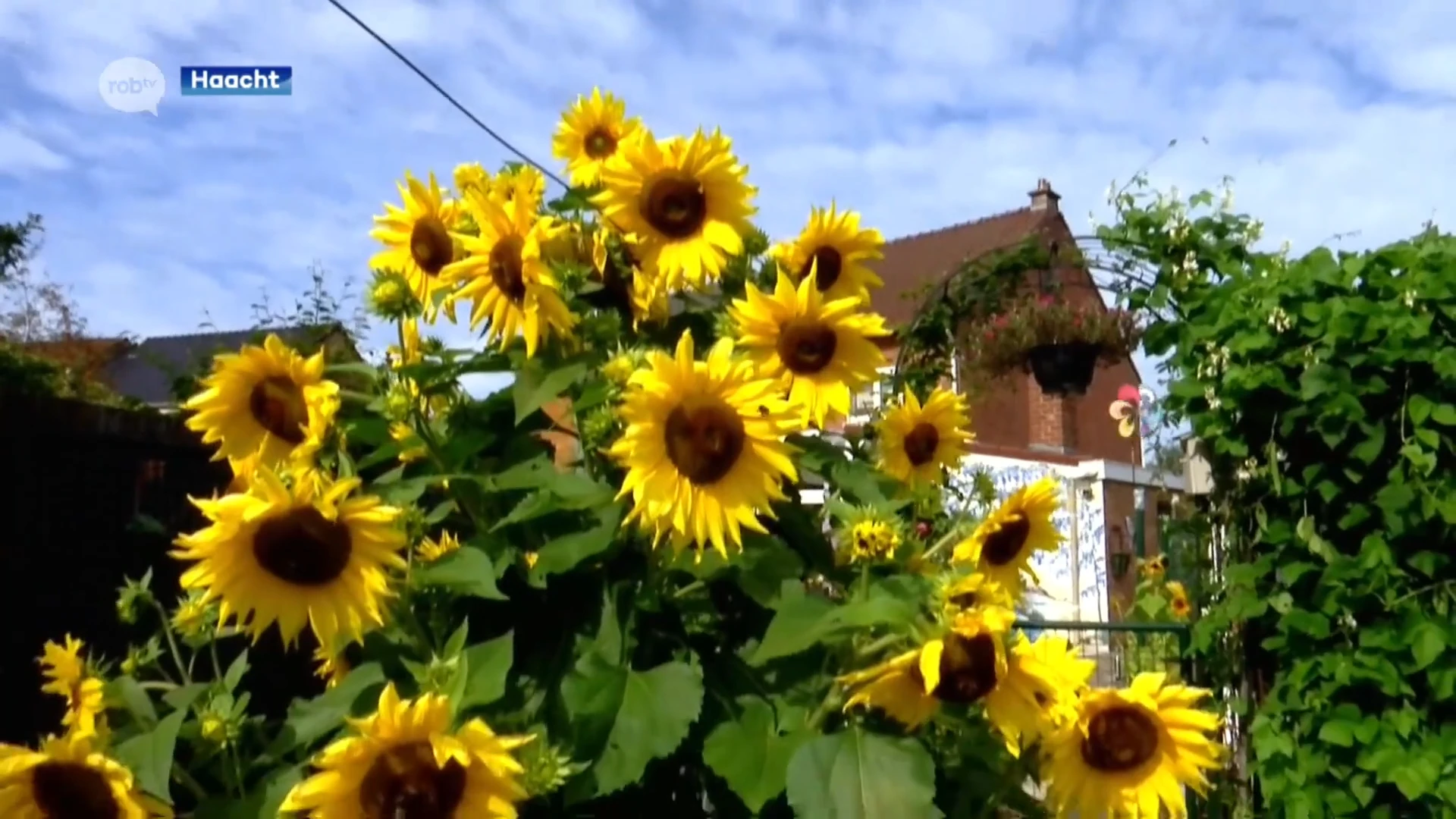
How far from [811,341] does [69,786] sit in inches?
35.6

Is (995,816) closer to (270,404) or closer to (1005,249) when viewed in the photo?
(270,404)

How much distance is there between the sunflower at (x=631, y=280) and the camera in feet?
5.27

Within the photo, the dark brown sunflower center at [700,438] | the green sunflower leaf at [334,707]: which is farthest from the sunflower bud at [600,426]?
the green sunflower leaf at [334,707]

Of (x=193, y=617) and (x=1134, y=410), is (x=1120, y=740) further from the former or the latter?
(x=1134, y=410)

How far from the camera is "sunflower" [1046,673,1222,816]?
151 centimetres

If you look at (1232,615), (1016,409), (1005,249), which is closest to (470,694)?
(1232,615)

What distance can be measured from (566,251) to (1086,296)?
3076 millimetres

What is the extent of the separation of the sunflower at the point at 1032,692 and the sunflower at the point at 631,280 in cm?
58

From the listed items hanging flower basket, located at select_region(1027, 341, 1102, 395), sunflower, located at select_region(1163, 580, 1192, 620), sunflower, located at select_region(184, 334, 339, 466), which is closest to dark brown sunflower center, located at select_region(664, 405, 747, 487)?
sunflower, located at select_region(184, 334, 339, 466)

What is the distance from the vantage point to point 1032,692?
4.50 ft

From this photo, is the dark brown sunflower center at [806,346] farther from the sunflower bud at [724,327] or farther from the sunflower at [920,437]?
the sunflower at [920,437]

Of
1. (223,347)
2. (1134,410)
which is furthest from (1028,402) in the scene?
(223,347)

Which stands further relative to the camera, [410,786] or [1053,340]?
[1053,340]

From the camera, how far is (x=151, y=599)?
1883 millimetres
